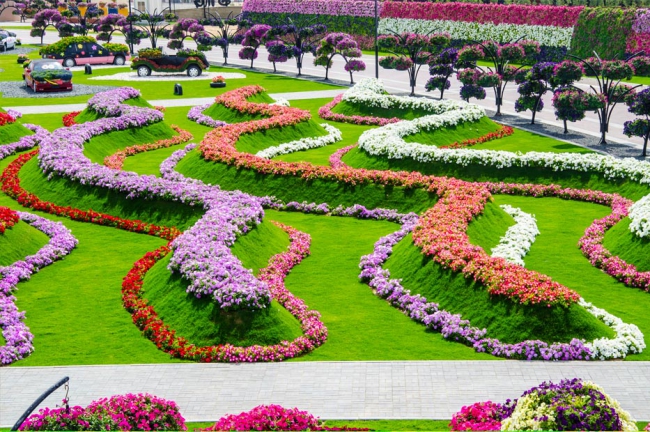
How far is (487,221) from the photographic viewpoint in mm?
22109

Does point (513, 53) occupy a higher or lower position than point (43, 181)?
higher

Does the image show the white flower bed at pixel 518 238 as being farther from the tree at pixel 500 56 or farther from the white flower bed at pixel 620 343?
the tree at pixel 500 56

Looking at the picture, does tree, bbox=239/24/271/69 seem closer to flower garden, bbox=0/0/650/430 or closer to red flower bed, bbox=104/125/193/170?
red flower bed, bbox=104/125/193/170

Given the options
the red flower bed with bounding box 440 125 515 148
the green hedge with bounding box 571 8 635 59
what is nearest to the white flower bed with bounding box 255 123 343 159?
the red flower bed with bounding box 440 125 515 148

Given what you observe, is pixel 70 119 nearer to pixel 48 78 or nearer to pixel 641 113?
pixel 48 78

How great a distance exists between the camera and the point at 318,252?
21828 millimetres

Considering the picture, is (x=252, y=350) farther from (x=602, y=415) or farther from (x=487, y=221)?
(x=487, y=221)

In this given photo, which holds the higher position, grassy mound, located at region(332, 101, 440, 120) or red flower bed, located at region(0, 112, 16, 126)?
red flower bed, located at region(0, 112, 16, 126)

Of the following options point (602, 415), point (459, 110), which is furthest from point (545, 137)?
point (602, 415)

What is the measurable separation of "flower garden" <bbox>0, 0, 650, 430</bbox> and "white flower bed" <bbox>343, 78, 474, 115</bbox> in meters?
0.54

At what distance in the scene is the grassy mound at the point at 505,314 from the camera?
16.2 m

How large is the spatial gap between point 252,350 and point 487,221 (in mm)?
8670

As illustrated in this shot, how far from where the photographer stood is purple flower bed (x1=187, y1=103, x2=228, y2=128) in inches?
1492

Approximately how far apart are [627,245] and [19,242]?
14702mm
